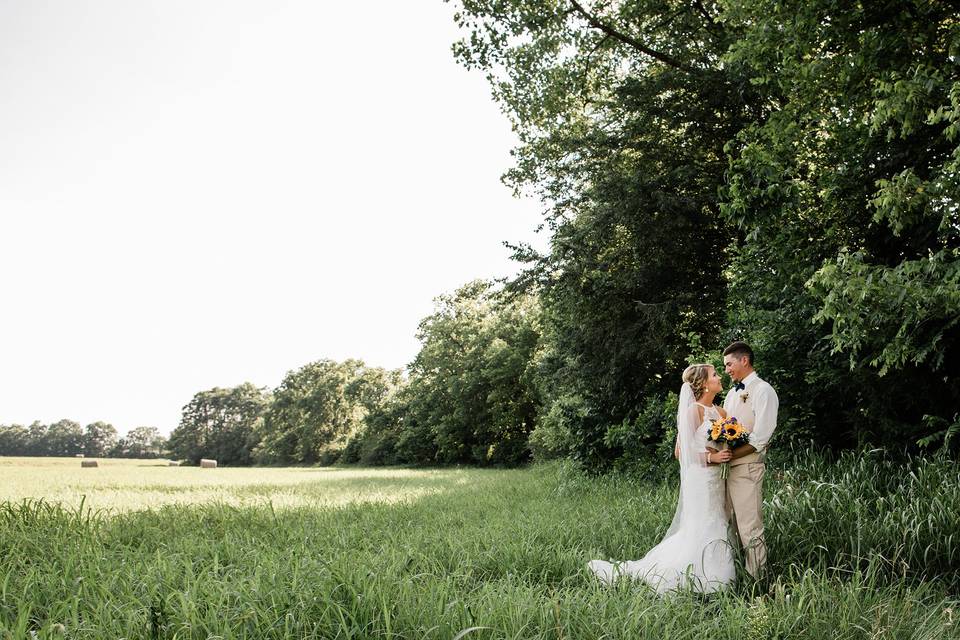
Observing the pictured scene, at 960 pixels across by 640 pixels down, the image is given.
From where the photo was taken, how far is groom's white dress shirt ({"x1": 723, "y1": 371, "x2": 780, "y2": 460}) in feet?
16.5

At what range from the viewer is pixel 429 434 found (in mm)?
38875

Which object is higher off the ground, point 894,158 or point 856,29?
point 856,29

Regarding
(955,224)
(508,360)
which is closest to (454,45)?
(955,224)

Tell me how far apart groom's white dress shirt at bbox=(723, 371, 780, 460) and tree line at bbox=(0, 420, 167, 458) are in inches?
3774

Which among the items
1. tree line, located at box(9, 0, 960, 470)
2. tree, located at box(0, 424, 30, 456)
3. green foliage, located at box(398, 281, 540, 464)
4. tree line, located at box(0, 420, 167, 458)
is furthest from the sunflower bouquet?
tree, located at box(0, 424, 30, 456)

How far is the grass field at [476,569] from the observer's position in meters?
3.22

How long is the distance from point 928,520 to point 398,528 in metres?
5.67

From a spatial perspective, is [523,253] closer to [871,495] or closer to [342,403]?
[871,495]

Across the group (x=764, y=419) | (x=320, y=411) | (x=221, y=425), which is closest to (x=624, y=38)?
(x=764, y=419)

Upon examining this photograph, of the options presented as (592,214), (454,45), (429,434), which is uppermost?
(454,45)

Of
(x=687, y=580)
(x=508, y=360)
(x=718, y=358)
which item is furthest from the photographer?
(x=508, y=360)

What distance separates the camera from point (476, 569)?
5.00 meters

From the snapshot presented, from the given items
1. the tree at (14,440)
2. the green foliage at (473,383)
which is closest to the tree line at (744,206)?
the green foliage at (473,383)

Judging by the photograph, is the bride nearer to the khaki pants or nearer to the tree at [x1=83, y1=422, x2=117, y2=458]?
the khaki pants
